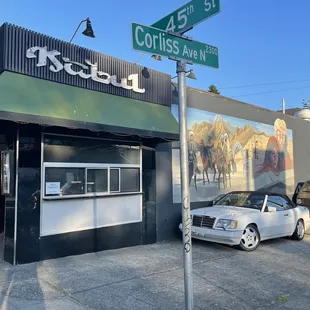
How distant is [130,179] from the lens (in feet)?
31.1

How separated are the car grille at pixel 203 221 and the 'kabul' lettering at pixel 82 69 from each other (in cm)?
356

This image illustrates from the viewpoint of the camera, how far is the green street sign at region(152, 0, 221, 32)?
3.55m

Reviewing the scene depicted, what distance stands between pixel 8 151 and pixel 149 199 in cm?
394

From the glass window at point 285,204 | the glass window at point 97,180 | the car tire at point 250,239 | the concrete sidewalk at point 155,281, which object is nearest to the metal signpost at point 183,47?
the concrete sidewalk at point 155,281

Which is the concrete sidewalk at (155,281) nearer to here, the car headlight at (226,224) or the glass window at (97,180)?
the car headlight at (226,224)

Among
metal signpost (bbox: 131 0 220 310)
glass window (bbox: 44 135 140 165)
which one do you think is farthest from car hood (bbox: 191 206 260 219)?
metal signpost (bbox: 131 0 220 310)

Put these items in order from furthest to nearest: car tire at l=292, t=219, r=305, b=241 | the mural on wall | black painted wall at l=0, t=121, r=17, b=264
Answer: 1. the mural on wall
2. car tire at l=292, t=219, r=305, b=241
3. black painted wall at l=0, t=121, r=17, b=264

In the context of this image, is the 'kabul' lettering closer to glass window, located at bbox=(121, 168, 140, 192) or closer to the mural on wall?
the mural on wall

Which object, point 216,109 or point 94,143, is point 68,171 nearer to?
point 94,143

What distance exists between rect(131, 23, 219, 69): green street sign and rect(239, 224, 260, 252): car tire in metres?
5.88

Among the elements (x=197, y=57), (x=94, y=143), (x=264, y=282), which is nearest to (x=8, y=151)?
(x=94, y=143)

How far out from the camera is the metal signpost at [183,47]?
11.6ft

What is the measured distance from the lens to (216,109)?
1234cm

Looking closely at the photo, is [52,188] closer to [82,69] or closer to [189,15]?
[82,69]
